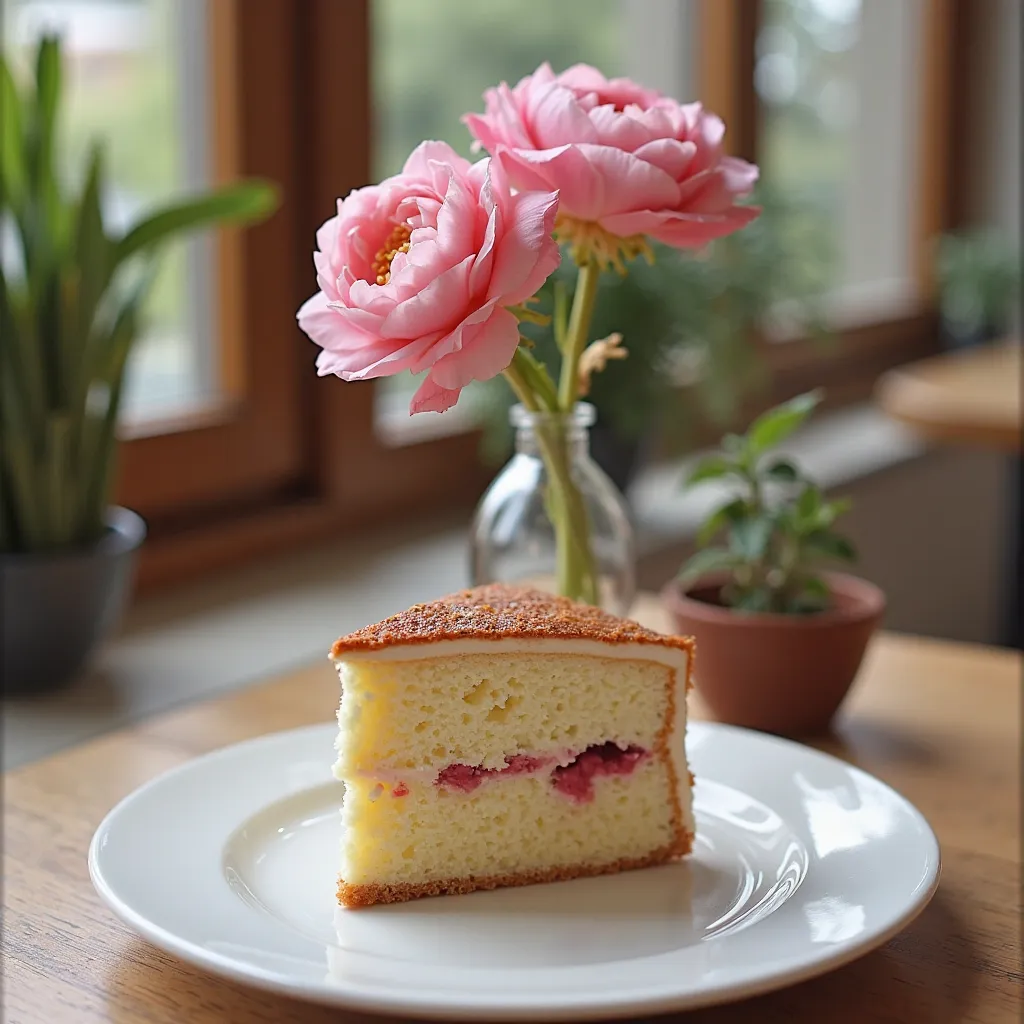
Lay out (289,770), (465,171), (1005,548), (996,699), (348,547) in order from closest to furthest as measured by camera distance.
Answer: (465,171), (289,770), (996,699), (348,547), (1005,548)

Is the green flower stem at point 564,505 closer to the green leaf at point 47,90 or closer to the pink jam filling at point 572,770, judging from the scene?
the pink jam filling at point 572,770

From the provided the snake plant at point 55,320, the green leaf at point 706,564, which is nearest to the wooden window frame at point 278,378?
the snake plant at point 55,320

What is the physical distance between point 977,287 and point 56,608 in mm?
2181

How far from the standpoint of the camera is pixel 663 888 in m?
0.67

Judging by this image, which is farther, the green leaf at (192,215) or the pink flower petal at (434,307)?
the green leaf at (192,215)

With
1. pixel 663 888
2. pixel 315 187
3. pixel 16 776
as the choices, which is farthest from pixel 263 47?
pixel 663 888

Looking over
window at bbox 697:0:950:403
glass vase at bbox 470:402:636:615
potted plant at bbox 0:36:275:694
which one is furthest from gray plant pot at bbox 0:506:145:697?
window at bbox 697:0:950:403

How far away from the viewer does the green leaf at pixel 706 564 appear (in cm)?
99

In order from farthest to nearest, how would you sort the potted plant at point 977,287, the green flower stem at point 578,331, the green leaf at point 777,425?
the potted plant at point 977,287, the green leaf at point 777,425, the green flower stem at point 578,331

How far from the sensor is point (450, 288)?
572 mm

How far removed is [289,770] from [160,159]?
911mm

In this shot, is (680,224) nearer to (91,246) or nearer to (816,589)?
(816,589)

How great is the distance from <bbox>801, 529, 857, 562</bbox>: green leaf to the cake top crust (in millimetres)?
285

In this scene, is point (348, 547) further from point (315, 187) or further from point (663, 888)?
point (663, 888)
